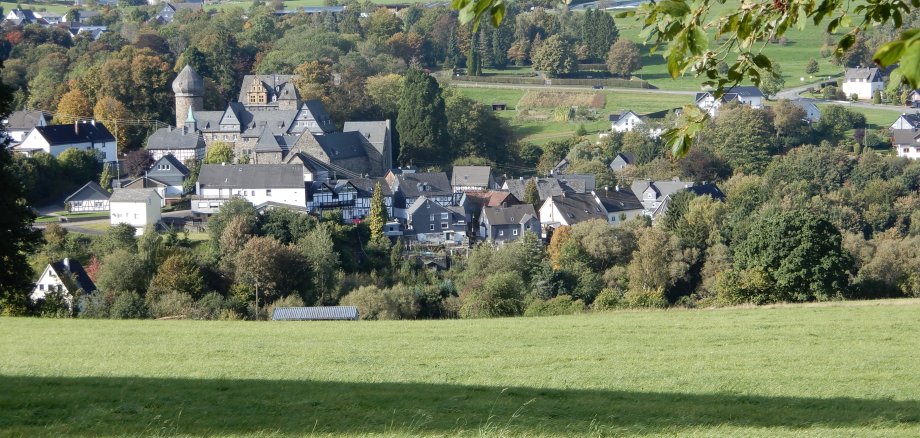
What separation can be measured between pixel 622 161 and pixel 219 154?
20.4 m

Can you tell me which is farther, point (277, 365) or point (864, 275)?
point (864, 275)

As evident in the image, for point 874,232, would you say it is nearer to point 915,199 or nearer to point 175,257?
point 915,199

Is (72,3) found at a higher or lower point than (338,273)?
higher

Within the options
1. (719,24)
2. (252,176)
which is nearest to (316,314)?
(719,24)

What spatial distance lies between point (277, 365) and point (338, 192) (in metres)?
36.3

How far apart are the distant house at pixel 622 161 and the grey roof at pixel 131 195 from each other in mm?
24452

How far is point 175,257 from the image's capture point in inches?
1303

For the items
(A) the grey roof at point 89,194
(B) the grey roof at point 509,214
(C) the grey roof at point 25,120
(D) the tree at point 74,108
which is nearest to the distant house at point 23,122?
(C) the grey roof at point 25,120

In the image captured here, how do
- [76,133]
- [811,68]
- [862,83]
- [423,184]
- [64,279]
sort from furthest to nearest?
[811,68], [862,83], [76,133], [423,184], [64,279]

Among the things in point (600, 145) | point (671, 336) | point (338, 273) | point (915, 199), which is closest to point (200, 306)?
point (338, 273)

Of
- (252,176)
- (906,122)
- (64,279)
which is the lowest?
(64,279)

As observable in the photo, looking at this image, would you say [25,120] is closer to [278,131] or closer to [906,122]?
[278,131]

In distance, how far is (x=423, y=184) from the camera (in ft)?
173

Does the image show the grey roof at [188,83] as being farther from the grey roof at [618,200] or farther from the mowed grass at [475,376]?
the mowed grass at [475,376]
